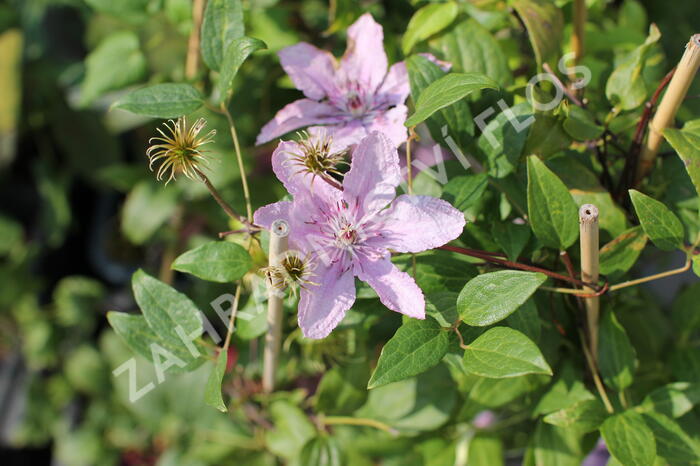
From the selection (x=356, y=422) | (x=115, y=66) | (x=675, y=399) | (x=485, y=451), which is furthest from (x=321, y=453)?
(x=115, y=66)

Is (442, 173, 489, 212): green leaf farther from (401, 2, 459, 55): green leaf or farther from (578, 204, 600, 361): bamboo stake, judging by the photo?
(401, 2, 459, 55): green leaf

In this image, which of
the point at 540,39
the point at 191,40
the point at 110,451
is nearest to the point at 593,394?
the point at 540,39

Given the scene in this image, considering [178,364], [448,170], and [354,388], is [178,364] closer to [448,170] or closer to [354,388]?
[354,388]

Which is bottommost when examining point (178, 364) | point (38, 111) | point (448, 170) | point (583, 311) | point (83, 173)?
point (83, 173)

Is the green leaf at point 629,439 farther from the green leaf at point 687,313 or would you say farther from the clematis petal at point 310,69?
the clematis petal at point 310,69

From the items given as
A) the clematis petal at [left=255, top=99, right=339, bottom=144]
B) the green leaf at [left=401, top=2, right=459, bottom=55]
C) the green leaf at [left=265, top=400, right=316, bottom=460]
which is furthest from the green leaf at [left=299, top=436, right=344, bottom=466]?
the green leaf at [left=401, top=2, right=459, bottom=55]
